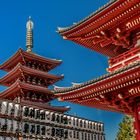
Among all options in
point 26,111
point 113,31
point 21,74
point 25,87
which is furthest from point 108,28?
point 21,74

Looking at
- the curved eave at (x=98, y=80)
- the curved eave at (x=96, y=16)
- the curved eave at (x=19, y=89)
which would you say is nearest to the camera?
the curved eave at (x=98, y=80)

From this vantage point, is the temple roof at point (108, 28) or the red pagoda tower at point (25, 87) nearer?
the temple roof at point (108, 28)

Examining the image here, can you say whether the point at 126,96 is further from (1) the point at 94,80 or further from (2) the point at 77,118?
(2) the point at 77,118

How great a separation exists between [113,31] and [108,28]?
342mm

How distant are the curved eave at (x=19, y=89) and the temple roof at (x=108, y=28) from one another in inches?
1260

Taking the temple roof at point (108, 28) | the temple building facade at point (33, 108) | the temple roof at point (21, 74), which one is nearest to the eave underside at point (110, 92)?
the temple roof at point (108, 28)

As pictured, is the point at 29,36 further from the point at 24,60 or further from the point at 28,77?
the point at 28,77

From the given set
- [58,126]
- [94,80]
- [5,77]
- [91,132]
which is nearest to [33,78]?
[5,77]

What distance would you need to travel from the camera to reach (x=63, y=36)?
20.0m

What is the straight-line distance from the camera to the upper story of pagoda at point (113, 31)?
16.5 meters

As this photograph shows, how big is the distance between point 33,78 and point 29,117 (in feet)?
25.3

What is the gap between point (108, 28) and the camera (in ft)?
58.5

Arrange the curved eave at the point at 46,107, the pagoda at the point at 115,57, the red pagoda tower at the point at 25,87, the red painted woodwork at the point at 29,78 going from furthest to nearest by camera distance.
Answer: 1. the red painted woodwork at the point at 29,78
2. the curved eave at the point at 46,107
3. the red pagoda tower at the point at 25,87
4. the pagoda at the point at 115,57

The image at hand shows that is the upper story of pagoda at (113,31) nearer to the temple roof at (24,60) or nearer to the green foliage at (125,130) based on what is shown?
the green foliage at (125,130)
